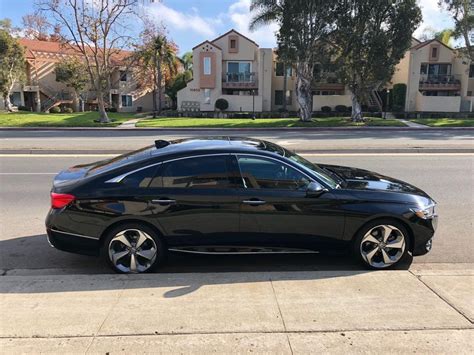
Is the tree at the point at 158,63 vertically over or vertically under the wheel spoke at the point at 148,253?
over

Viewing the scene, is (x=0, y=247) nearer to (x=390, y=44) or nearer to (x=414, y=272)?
(x=414, y=272)

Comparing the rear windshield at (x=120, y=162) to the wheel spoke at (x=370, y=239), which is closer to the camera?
the wheel spoke at (x=370, y=239)

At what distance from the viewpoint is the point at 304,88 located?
3209 centimetres

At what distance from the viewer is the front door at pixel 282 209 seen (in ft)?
15.7

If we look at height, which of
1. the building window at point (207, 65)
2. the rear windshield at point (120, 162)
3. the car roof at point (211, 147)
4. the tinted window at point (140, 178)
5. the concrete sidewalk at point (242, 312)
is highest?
the building window at point (207, 65)

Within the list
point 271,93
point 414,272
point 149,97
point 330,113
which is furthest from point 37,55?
point 414,272

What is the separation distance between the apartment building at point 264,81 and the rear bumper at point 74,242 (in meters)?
39.3

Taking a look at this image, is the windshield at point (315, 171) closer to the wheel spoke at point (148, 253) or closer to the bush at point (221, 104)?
the wheel spoke at point (148, 253)

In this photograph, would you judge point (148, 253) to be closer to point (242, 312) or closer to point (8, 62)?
point (242, 312)

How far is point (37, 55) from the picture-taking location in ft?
164

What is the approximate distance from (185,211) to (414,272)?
8.41ft

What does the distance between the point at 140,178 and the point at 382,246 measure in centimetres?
285

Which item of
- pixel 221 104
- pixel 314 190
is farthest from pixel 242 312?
pixel 221 104

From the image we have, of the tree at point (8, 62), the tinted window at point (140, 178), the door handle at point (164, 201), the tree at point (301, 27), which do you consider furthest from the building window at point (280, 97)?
the door handle at point (164, 201)
